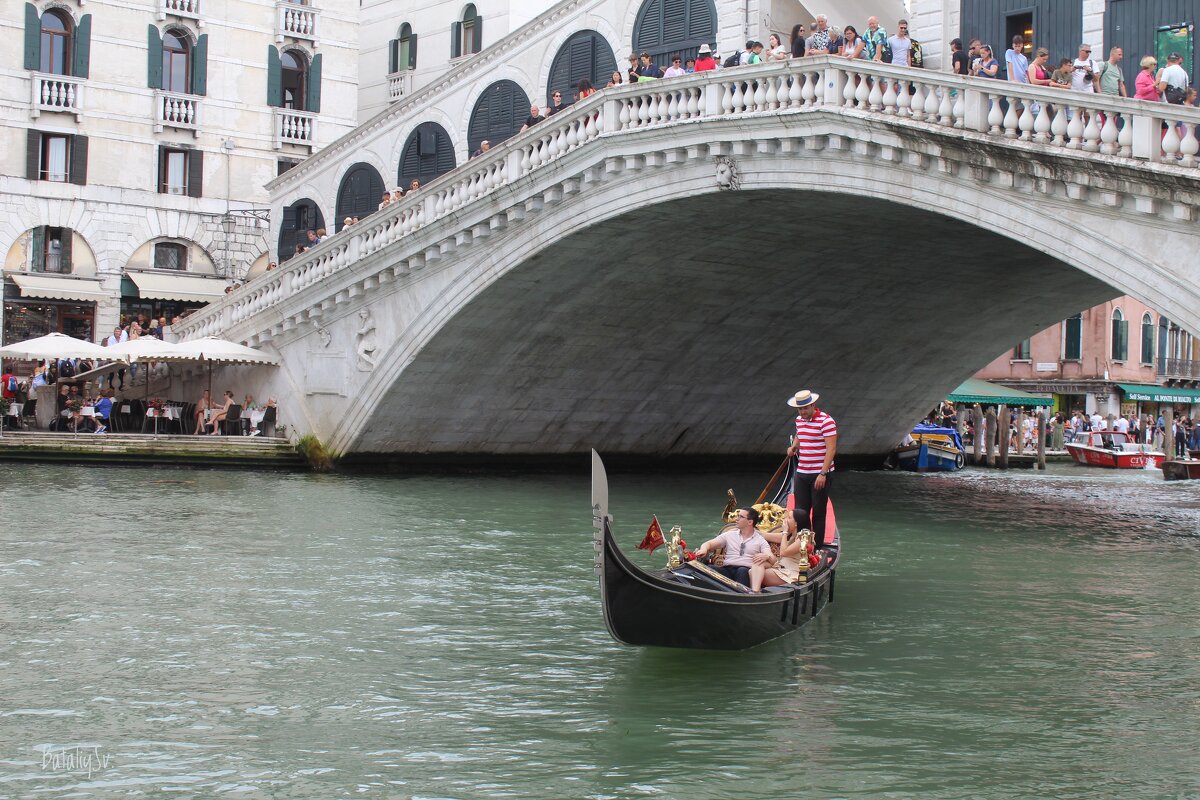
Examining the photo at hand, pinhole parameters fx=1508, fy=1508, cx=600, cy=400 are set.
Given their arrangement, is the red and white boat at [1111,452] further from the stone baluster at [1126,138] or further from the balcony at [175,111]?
the stone baluster at [1126,138]

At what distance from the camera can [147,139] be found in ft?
73.7

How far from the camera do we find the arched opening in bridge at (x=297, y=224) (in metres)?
22.0

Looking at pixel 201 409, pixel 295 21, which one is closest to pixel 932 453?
pixel 201 409

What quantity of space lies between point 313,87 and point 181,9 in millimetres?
2410

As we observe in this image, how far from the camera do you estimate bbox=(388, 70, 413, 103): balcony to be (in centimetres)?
2427

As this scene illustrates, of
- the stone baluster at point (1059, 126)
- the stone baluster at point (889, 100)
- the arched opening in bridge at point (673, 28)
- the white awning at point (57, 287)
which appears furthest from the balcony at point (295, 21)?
the stone baluster at point (1059, 126)

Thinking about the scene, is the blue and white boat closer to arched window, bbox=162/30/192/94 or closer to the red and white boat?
the red and white boat

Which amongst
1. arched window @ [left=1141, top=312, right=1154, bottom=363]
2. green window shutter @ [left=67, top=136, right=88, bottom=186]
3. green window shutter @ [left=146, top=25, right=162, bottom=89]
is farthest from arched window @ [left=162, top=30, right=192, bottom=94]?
arched window @ [left=1141, top=312, right=1154, bottom=363]

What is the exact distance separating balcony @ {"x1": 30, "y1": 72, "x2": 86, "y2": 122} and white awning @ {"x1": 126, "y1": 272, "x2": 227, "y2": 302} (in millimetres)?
2497

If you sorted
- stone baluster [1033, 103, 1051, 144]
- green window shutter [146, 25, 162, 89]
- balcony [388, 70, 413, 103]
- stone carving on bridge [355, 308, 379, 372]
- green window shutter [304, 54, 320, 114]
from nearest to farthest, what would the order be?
stone baluster [1033, 103, 1051, 144] < stone carving on bridge [355, 308, 379, 372] < green window shutter [146, 25, 162, 89] < green window shutter [304, 54, 320, 114] < balcony [388, 70, 413, 103]

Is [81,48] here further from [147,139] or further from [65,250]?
[65,250]

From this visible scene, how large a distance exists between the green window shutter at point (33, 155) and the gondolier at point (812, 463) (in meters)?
15.7

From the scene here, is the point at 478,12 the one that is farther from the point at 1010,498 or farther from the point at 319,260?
the point at 1010,498

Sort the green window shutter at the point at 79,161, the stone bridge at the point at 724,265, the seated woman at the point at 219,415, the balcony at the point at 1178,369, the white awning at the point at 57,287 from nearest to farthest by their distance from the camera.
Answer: the stone bridge at the point at 724,265 < the seated woman at the point at 219,415 < the white awning at the point at 57,287 < the green window shutter at the point at 79,161 < the balcony at the point at 1178,369
